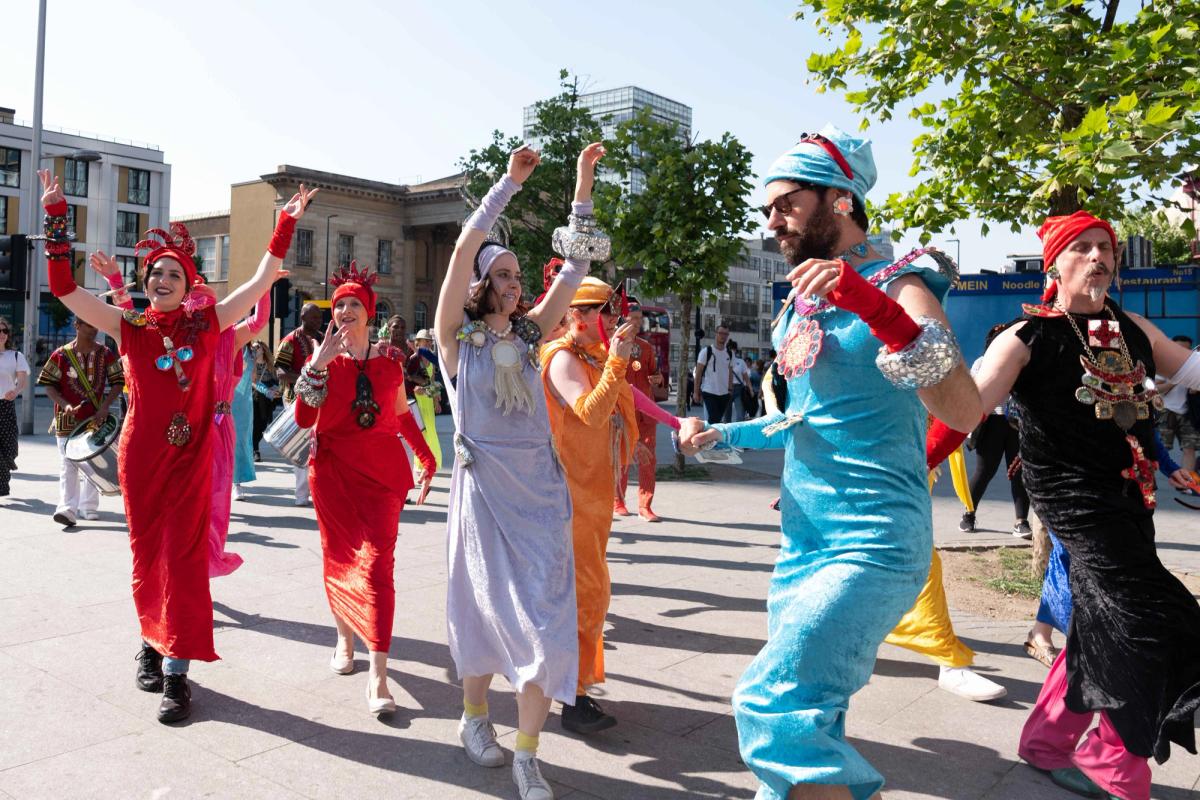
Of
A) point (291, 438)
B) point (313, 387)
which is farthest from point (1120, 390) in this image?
point (291, 438)

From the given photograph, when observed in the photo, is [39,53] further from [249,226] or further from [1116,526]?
[249,226]

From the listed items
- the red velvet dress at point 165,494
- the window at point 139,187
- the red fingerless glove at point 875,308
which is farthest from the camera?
the window at point 139,187

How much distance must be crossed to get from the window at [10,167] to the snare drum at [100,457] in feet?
224

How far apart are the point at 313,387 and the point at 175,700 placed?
1506mm

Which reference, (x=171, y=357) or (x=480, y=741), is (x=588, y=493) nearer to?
(x=480, y=741)

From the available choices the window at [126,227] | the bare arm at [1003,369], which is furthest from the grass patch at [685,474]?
the window at [126,227]

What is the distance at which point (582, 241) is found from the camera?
390 centimetres

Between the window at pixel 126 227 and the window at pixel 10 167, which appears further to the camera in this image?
the window at pixel 126 227

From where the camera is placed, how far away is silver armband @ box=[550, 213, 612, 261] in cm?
389

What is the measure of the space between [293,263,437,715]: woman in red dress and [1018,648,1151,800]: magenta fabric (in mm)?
2763

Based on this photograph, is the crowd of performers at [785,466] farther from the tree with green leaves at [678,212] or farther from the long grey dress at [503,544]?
the tree with green leaves at [678,212]

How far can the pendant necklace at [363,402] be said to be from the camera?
480 cm

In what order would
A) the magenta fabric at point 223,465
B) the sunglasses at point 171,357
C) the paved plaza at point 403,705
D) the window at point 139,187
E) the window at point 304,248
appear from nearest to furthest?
the paved plaza at point 403,705, the sunglasses at point 171,357, the magenta fabric at point 223,465, the window at point 304,248, the window at point 139,187

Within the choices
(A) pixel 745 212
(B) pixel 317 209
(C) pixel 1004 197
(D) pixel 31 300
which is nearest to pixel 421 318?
(B) pixel 317 209
